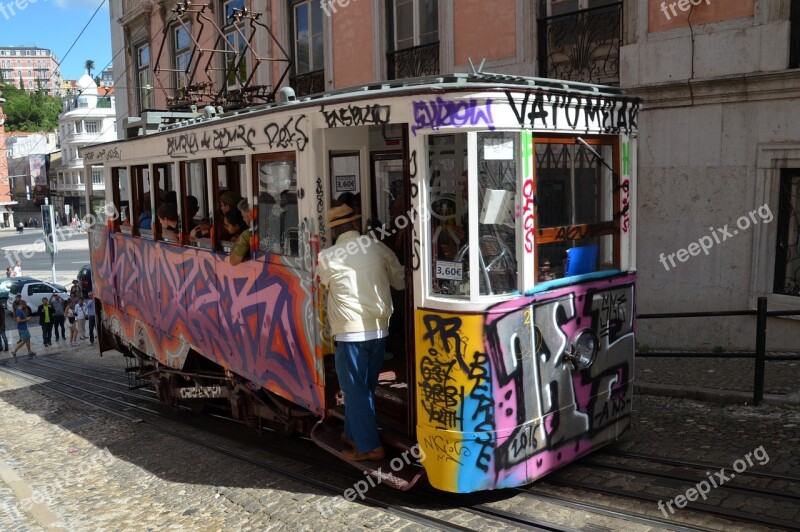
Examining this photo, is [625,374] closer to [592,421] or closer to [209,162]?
[592,421]

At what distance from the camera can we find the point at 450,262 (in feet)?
15.7

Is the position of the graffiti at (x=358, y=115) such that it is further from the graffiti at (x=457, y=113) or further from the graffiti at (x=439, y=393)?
the graffiti at (x=439, y=393)

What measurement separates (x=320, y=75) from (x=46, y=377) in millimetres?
8313

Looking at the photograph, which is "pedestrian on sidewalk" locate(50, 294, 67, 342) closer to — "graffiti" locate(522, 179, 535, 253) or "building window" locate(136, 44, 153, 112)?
"building window" locate(136, 44, 153, 112)

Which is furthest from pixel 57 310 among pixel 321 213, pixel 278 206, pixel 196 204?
pixel 321 213

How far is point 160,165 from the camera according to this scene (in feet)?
28.0

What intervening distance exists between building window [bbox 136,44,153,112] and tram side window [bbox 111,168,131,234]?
1583cm

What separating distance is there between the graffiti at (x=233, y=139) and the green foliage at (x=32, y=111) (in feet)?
385

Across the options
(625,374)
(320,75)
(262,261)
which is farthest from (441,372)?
(320,75)

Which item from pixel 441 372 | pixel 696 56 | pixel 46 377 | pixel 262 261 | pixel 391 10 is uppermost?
pixel 391 10

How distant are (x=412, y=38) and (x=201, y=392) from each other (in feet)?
27.3

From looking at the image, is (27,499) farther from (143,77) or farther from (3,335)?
(143,77)

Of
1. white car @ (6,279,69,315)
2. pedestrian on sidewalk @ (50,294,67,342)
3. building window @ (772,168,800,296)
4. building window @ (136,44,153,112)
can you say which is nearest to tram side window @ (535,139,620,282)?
building window @ (772,168,800,296)

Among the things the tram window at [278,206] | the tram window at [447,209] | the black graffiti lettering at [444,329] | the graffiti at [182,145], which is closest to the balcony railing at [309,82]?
the graffiti at [182,145]
